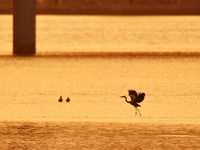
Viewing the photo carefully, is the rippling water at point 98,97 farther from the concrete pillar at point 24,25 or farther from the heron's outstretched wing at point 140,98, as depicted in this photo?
the concrete pillar at point 24,25

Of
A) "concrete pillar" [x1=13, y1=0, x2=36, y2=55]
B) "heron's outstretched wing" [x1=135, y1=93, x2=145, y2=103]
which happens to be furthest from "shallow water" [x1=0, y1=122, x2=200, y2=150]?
"concrete pillar" [x1=13, y1=0, x2=36, y2=55]

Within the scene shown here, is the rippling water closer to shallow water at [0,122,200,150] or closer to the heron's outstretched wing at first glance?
shallow water at [0,122,200,150]

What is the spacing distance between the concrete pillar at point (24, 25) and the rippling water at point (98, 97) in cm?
37

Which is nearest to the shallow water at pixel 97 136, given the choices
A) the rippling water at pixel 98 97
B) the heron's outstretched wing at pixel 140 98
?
the rippling water at pixel 98 97

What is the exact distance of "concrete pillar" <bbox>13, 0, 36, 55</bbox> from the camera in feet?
68.9

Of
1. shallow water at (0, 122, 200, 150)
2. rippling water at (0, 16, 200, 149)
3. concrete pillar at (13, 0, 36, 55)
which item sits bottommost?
shallow water at (0, 122, 200, 150)

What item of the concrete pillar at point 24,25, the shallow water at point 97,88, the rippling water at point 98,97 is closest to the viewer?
the rippling water at point 98,97

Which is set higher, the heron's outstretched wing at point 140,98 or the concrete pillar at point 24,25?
the concrete pillar at point 24,25

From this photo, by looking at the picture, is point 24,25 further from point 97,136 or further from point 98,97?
point 97,136

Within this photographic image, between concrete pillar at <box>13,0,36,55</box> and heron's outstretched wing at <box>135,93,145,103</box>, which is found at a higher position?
concrete pillar at <box>13,0,36,55</box>

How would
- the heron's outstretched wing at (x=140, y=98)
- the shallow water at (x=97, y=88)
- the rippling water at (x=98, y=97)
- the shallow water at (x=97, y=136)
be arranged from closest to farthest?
the shallow water at (x=97, y=136)
the rippling water at (x=98, y=97)
the heron's outstretched wing at (x=140, y=98)
the shallow water at (x=97, y=88)

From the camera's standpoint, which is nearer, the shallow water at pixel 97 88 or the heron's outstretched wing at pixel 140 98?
the heron's outstretched wing at pixel 140 98

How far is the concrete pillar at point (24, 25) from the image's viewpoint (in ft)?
68.9

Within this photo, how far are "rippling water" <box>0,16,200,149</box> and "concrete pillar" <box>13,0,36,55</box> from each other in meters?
0.37
